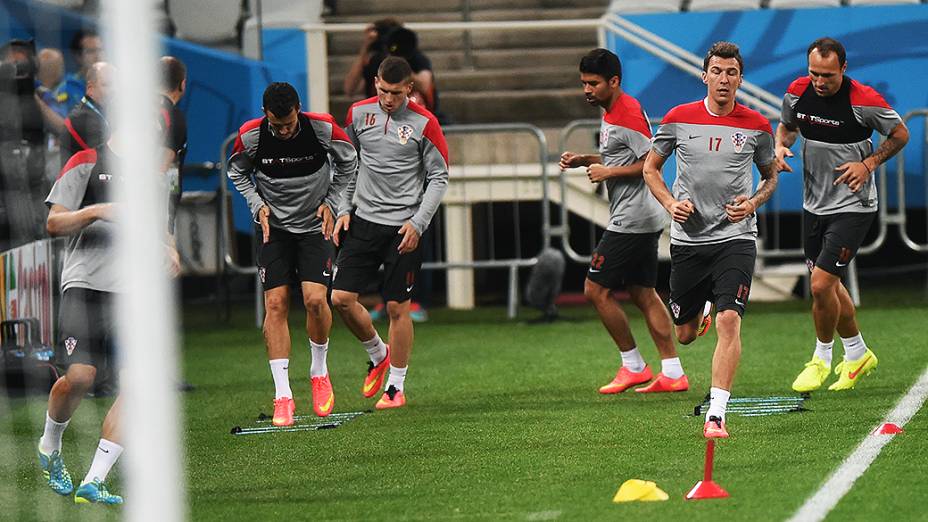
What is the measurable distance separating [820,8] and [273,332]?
28.7ft

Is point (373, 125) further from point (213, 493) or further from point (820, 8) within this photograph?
point (820, 8)

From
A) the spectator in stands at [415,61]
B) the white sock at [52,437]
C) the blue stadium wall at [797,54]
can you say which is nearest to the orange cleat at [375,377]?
the white sock at [52,437]

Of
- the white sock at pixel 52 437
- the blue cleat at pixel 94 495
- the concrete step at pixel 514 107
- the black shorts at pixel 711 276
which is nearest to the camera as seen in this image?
the blue cleat at pixel 94 495

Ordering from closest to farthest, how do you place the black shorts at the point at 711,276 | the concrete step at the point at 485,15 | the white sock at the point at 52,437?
the white sock at the point at 52,437 < the black shorts at the point at 711,276 < the concrete step at the point at 485,15

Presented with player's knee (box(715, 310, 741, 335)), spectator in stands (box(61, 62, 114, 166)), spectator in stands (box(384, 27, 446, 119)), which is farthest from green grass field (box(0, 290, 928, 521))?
spectator in stands (box(384, 27, 446, 119))

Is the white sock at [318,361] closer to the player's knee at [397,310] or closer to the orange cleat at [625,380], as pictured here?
the player's knee at [397,310]

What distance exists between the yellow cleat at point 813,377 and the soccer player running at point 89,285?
418 centimetres

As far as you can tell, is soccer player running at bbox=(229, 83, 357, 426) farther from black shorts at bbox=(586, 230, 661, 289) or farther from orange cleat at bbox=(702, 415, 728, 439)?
orange cleat at bbox=(702, 415, 728, 439)

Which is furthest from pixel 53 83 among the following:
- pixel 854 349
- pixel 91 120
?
pixel 854 349

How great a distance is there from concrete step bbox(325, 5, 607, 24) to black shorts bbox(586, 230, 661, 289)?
827 centimetres

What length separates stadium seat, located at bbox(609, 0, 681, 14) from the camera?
16594 millimetres

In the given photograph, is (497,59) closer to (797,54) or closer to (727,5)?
(727,5)

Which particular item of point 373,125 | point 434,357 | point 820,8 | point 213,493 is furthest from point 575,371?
point 820,8

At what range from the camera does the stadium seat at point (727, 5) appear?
16.1 metres
